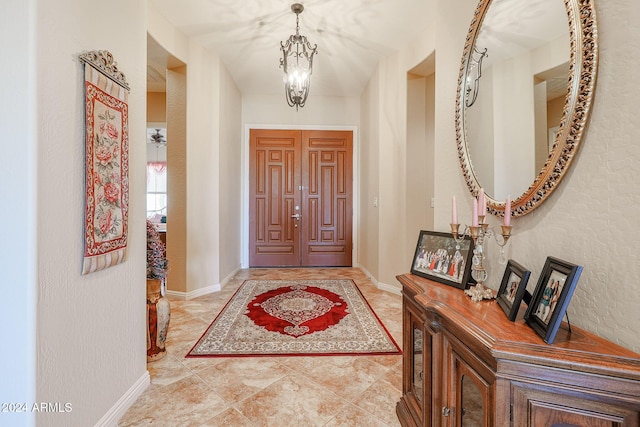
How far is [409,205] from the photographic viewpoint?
352 cm

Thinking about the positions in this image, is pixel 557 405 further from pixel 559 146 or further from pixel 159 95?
pixel 159 95

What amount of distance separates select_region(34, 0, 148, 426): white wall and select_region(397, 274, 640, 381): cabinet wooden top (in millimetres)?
1456

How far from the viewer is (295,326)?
2.61 meters

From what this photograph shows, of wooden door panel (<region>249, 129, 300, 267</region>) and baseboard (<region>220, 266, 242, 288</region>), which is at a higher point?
wooden door panel (<region>249, 129, 300, 267</region>)

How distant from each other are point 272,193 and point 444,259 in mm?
3901

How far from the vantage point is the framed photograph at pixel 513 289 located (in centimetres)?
88

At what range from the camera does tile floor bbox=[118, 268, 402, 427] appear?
59.4 inches

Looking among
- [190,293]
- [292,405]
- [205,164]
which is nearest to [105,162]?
[292,405]

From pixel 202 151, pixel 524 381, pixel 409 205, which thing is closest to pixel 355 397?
pixel 524 381

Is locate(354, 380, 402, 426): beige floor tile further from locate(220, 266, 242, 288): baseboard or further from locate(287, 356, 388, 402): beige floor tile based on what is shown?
locate(220, 266, 242, 288): baseboard

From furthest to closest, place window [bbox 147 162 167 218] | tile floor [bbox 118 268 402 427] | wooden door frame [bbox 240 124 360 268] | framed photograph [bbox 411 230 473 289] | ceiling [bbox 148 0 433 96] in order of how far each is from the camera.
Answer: window [bbox 147 162 167 218] → wooden door frame [bbox 240 124 360 268] → ceiling [bbox 148 0 433 96] → tile floor [bbox 118 268 402 427] → framed photograph [bbox 411 230 473 289]

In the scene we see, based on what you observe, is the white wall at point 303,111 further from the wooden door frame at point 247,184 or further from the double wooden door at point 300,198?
the double wooden door at point 300,198

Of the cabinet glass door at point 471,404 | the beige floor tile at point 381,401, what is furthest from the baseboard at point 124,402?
the cabinet glass door at point 471,404

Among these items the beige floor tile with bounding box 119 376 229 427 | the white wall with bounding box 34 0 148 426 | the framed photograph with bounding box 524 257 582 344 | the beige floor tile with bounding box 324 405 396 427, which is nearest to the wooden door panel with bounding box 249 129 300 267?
the beige floor tile with bounding box 119 376 229 427
